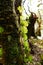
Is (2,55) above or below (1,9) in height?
below

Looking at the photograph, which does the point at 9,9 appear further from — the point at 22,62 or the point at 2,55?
the point at 22,62

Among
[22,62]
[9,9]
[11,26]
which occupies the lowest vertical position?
[22,62]

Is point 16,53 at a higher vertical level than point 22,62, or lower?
higher

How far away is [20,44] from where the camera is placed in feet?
9.34

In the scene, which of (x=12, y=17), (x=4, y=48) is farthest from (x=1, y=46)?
(x=12, y=17)

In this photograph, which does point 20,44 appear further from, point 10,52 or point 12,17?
point 12,17

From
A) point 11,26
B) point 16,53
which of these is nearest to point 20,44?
point 16,53

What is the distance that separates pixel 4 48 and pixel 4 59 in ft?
0.51

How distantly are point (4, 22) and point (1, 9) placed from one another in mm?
183

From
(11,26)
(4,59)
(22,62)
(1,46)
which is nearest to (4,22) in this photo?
(11,26)

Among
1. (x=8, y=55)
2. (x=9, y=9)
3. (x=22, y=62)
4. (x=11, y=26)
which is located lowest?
(x=22, y=62)

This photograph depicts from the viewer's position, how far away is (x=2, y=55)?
2.62m

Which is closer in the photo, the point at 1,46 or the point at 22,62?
the point at 1,46

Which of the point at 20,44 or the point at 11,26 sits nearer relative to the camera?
the point at 11,26
